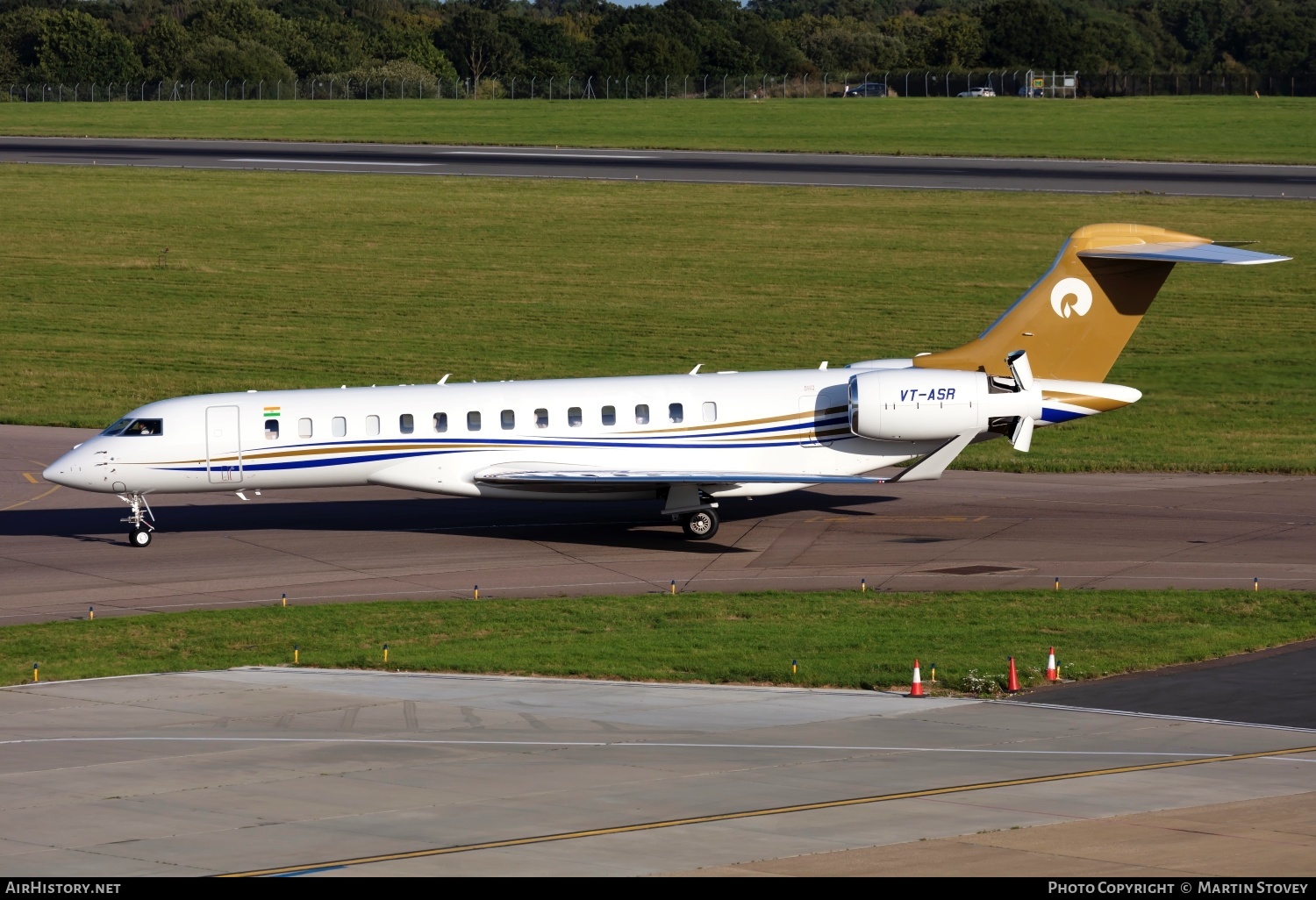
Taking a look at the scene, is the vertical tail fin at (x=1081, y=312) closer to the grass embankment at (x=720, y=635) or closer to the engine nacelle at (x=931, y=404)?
the engine nacelle at (x=931, y=404)

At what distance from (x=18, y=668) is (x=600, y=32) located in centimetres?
14681

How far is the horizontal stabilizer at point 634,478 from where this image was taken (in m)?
31.0

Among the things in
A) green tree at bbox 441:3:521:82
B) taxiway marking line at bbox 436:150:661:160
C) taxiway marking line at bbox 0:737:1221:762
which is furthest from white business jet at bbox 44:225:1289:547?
green tree at bbox 441:3:521:82

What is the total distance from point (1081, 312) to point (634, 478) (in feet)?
31.5

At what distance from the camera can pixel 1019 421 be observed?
31.5m

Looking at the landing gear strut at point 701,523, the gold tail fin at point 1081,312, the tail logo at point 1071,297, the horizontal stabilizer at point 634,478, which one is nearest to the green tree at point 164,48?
the horizontal stabilizer at point 634,478

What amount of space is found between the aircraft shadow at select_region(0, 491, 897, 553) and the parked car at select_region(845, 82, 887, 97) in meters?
95.1

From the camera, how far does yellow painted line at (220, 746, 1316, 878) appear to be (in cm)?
1386

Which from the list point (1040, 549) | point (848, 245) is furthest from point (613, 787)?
point (848, 245)

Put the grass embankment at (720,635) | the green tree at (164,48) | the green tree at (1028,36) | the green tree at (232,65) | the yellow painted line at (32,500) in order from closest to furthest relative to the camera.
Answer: the grass embankment at (720,635) → the yellow painted line at (32,500) → the green tree at (232,65) → the green tree at (1028,36) → the green tree at (164,48)

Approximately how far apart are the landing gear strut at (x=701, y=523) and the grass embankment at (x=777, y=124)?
58718 mm

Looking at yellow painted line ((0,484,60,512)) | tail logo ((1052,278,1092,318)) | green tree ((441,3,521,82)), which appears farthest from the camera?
green tree ((441,3,521,82))

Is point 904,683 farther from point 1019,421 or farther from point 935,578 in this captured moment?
point 1019,421

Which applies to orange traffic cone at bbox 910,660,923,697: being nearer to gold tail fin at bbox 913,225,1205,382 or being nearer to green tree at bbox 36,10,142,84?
gold tail fin at bbox 913,225,1205,382
